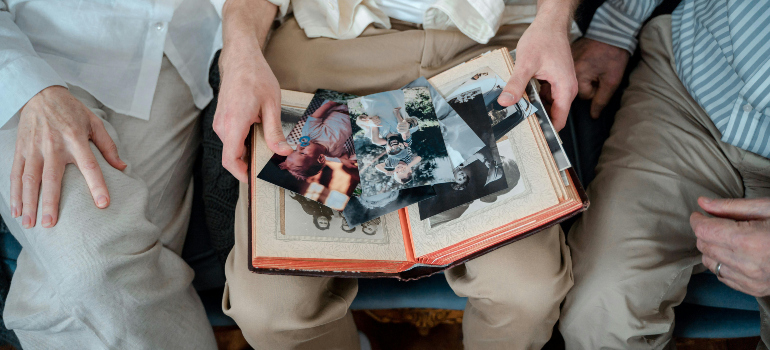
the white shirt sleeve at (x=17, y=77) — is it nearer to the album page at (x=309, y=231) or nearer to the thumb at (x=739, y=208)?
the album page at (x=309, y=231)

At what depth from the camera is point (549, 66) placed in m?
0.69

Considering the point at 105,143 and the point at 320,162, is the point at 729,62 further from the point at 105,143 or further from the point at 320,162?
the point at 105,143

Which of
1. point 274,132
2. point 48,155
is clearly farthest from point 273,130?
point 48,155

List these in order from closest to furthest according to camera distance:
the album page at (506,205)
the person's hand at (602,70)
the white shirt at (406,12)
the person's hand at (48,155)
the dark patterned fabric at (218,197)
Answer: the album page at (506,205) → the person's hand at (48,155) → the white shirt at (406,12) → the dark patterned fabric at (218,197) → the person's hand at (602,70)

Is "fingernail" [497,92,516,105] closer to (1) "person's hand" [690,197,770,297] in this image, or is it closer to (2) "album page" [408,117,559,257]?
(2) "album page" [408,117,559,257]

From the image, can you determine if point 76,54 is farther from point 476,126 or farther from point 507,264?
point 507,264

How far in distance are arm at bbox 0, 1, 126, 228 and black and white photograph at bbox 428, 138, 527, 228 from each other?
547 millimetres

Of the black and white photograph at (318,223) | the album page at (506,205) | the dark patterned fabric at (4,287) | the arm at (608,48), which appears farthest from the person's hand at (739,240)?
the dark patterned fabric at (4,287)

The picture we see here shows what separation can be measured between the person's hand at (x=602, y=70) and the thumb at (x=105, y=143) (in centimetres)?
100

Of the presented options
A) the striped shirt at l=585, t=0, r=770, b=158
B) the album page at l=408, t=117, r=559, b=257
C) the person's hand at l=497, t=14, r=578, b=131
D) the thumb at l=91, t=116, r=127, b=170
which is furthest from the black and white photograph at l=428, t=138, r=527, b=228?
the thumb at l=91, t=116, r=127, b=170

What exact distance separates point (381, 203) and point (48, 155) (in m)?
0.54

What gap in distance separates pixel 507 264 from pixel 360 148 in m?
0.31

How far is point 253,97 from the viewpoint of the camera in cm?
65

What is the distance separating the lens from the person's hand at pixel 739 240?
0.62 m
